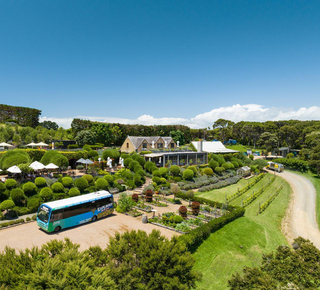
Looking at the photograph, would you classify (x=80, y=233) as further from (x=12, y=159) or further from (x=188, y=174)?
(x=188, y=174)

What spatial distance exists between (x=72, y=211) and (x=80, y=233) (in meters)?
1.97

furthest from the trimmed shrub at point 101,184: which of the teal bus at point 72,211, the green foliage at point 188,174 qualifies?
the green foliage at point 188,174

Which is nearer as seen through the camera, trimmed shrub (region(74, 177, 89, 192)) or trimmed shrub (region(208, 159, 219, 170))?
trimmed shrub (region(74, 177, 89, 192))

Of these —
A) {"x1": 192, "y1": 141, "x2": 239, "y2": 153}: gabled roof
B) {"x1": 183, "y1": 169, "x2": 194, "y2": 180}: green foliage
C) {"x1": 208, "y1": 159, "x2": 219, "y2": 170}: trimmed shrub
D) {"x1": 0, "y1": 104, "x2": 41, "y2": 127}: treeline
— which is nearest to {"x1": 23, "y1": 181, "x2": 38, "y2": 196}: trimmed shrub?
{"x1": 183, "y1": 169, "x2": 194, "y2": 180}: green foliage

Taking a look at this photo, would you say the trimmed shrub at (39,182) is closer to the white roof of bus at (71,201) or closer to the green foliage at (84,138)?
the white roof of bus at (71,201)

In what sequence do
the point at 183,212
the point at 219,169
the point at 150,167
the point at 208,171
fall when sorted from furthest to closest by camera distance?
the point at 219,169, the point at 208,171, the point at 150,167, the point at 183,212

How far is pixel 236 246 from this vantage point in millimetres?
18766

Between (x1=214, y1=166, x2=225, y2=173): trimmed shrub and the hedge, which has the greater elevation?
(x1=214, y1=166, x2=225, y2=173): trimmed shrub

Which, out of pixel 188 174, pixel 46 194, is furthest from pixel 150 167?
pixel 46 194

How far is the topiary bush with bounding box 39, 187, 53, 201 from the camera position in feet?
73.4

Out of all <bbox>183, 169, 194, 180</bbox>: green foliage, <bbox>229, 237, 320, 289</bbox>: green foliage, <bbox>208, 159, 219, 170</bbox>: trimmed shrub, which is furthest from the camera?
<bbox>208, 159, 219, 170</bbox>: trimmed shrub

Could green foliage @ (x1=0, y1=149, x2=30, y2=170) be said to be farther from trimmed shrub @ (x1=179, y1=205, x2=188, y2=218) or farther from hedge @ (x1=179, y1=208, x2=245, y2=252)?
hedge @ (x1=179, y1=208, x2=245, y2=252)

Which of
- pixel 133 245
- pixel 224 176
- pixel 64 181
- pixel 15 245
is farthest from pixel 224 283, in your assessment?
pixel 224 176

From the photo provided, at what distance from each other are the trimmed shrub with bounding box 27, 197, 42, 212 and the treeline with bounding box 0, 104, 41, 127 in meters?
61.6
